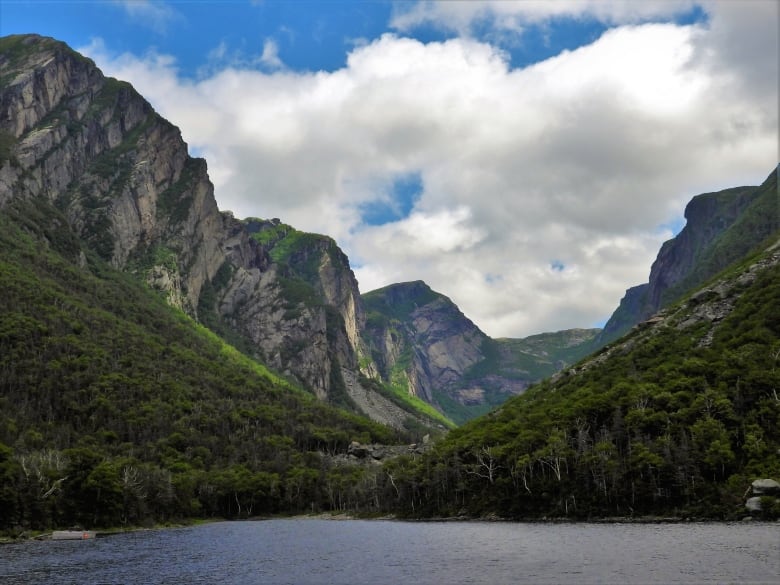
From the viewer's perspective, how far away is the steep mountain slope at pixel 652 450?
463ft

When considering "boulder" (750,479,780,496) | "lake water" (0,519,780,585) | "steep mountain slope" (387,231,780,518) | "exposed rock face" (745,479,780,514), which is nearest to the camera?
"lake water" (0,519,780,585)

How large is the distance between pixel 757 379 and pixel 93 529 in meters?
162

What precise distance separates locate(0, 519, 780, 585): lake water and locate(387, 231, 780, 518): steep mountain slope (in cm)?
1923

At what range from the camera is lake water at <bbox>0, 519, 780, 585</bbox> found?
7294cm

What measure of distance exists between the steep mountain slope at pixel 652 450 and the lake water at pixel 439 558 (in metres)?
19.2

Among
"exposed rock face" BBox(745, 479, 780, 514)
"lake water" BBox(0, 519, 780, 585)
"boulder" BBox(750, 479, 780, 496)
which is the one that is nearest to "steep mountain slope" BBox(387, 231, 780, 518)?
"exposed rock face" BBox(745, 479, 780, 514)

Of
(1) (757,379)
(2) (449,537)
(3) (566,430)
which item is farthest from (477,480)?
(1) (757,379)

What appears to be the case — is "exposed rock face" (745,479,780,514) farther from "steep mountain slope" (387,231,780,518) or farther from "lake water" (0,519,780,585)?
"lake water" (0,519,780,585)

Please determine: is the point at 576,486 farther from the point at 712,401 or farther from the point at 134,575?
the point at 134,575

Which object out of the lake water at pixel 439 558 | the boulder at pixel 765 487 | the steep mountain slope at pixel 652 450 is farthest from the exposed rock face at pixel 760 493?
the lake water at pixel 439 558

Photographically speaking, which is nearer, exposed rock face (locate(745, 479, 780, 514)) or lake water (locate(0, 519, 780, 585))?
lake water (locate(0, 519, 780, 585))

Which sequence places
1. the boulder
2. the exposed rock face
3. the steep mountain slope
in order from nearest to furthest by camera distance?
1. the exposed rock face
2. the boulder
3. the steep mountain slope

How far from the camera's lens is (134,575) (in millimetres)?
81188

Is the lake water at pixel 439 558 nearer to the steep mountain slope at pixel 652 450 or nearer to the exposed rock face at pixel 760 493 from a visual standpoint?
the exposed rock face at pixel 760 493
